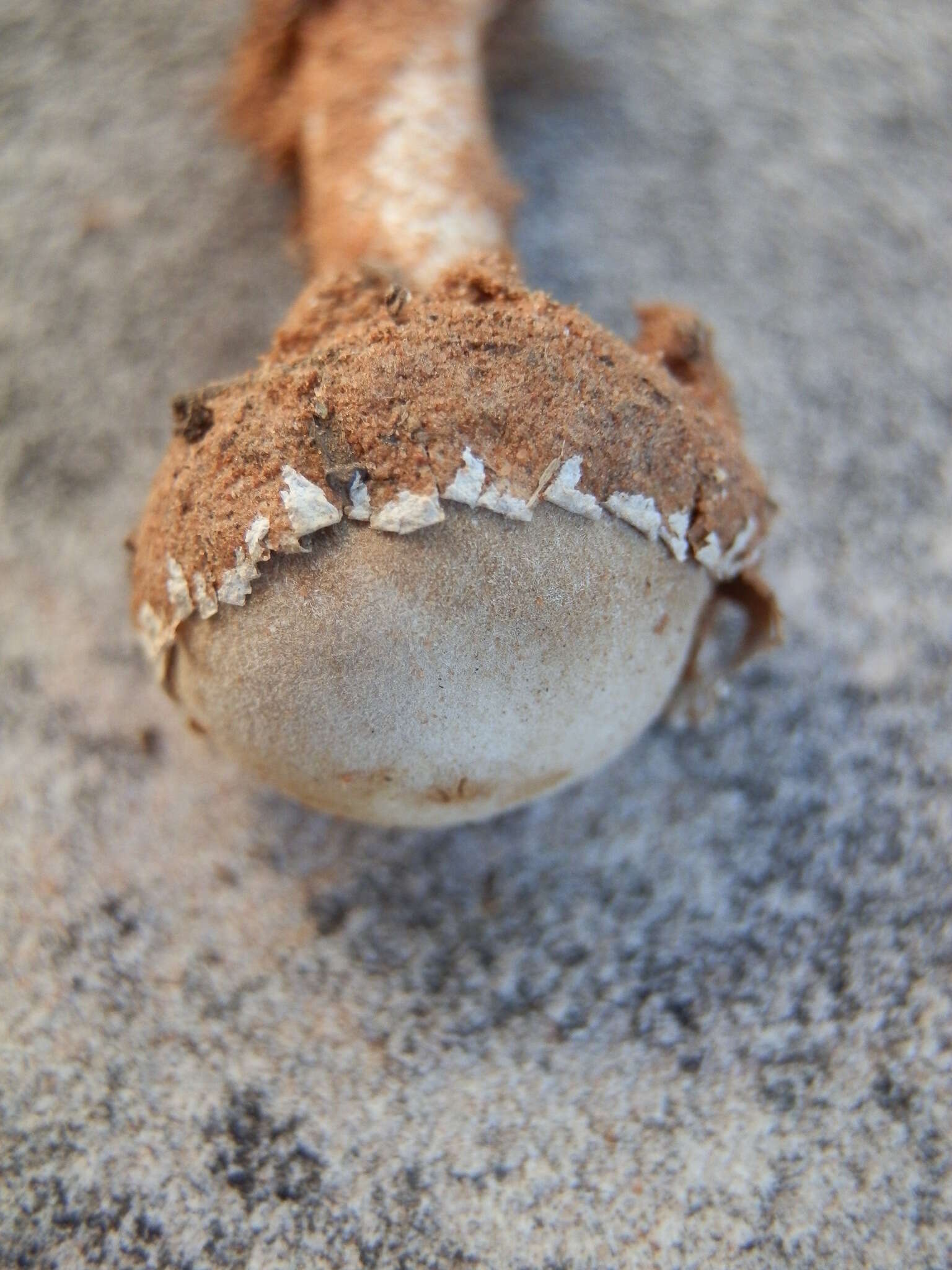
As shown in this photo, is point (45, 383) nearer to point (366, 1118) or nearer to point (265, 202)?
point (265, 202)

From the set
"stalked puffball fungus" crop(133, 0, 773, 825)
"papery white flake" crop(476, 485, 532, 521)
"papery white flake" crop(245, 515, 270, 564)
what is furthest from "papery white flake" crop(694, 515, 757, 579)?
"papery white flake" crop(245, 515, 270, 564)

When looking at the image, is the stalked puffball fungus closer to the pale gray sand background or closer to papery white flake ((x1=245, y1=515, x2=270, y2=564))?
papery white flake ((x1=245, y1=515, x2=270, y2=564))

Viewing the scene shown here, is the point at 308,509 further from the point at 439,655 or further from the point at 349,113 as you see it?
the point at 349,113

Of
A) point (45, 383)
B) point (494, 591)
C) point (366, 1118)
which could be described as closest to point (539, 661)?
point (494, 591)

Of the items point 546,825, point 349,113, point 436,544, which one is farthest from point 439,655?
point 349,113

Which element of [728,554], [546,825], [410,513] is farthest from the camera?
[546,825]

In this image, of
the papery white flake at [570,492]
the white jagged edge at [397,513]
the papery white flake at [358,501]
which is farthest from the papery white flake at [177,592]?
the papery white flake at [570,492]

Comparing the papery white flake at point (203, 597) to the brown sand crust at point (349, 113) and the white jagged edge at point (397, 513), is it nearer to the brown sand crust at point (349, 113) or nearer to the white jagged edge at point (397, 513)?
the white jagged edge at point (397, 513)

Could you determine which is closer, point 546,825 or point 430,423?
point 430,423
